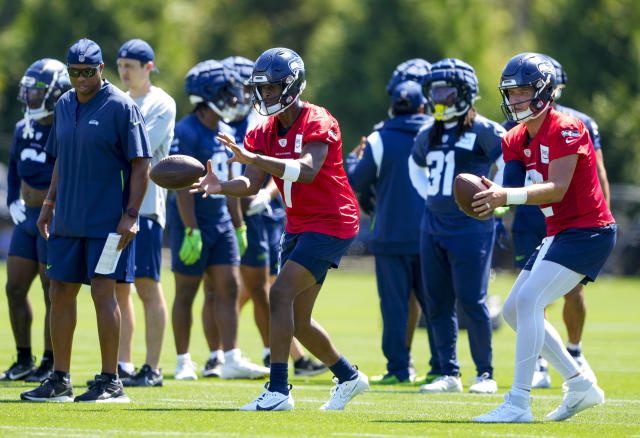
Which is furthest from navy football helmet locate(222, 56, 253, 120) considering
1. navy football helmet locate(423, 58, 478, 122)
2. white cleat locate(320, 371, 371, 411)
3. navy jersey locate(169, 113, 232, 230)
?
white cleat locate(320, 371, 371, 411)

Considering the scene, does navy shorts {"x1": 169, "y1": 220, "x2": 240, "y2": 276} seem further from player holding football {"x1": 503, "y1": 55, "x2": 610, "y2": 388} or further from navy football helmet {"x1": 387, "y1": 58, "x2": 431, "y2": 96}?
player holding football {"x1": 503, "y1": 55, "x2": 610, "y2": 388}

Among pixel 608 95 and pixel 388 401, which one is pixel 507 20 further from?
pixel 388 401

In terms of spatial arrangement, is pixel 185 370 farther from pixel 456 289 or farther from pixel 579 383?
pixel 579 383

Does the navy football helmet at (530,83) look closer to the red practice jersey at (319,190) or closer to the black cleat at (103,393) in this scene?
the red practice jersey at (319,190)

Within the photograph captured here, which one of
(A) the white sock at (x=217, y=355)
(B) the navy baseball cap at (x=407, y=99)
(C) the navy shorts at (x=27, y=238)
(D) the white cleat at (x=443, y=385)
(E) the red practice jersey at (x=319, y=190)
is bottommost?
(A) the white sock at (x=217, y=355)

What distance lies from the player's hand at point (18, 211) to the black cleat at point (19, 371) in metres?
1.11

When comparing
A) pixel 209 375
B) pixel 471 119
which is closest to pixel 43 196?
pixel 209 375

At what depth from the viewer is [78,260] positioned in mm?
7496

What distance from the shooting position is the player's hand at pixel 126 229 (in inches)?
293

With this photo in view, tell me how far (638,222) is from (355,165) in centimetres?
2220

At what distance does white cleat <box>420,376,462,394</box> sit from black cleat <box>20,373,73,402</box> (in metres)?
2.70

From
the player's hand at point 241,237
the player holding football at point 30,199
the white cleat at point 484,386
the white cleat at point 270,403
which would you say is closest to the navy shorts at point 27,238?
the player holding football at point 30,199

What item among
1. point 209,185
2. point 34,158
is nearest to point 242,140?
point 34,158

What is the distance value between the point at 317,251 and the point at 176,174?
3.19 ft
